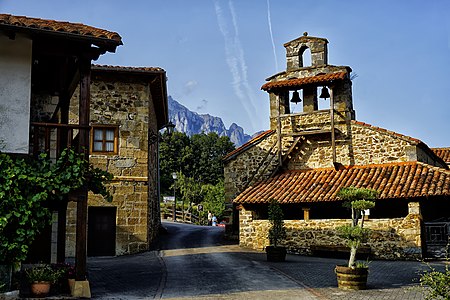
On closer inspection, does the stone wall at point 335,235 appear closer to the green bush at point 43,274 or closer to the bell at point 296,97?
the bell at point 296,97

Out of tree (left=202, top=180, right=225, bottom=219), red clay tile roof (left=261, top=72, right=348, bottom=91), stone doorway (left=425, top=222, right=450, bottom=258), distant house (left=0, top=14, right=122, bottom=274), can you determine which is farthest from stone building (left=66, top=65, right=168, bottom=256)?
tree (left=202, top=180, right=225, bottom=219)

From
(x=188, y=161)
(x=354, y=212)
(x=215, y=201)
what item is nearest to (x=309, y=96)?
(x=354, y=212)

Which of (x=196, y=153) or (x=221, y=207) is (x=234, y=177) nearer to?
(x=221, y=207)

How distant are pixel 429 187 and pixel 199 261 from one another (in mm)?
8076

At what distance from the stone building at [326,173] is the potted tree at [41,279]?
401 inches

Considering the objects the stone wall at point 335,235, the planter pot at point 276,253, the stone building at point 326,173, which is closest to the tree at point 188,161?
the stone building at point 326,173

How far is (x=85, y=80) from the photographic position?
10148 mm

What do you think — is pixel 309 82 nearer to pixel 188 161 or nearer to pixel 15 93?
pixel 15 93

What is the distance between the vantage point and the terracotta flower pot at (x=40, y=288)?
9211mm

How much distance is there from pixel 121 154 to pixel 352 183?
856cm

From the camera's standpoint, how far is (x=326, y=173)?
20.3m

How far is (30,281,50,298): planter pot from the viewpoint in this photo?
363 inches

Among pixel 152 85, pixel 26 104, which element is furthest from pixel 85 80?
pixel 152 85

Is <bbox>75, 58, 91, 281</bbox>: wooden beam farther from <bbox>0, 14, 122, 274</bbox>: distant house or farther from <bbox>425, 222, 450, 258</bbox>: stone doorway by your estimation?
<bbox>425, 222, 450, 258</bbox>: stone doorway
